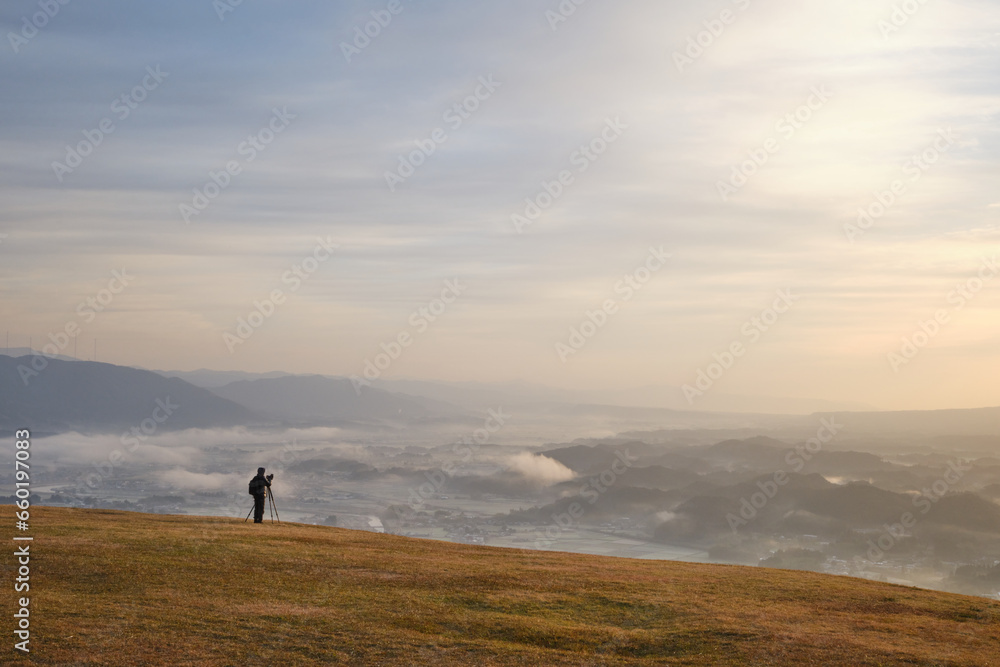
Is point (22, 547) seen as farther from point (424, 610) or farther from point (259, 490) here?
point (424, 610)

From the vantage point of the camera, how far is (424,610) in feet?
80.7

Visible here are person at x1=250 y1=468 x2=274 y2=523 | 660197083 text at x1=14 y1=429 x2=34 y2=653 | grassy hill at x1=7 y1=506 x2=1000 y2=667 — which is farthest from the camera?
person at x1=250 y1=468 x2=274 y2=523

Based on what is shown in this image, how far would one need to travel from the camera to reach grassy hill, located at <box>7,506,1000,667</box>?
65.4 ft

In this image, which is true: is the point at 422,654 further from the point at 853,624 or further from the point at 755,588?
the point at 755,588

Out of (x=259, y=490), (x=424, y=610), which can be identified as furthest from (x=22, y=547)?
(x=424, y=610)

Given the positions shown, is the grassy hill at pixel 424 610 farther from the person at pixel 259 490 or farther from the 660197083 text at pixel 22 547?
the person at pixel 259 490

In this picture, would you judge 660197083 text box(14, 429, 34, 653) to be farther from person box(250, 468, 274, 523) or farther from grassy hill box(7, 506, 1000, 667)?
person box(250, 468, 274, 523)

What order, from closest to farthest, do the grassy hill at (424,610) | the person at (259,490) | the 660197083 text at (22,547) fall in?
1. the 660197083 text at (22,547)
2. the grassy hill at (424,610)
3. the person at (259,490)

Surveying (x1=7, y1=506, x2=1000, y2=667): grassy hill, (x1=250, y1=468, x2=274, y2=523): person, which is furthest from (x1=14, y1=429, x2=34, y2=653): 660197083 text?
(x1=250, y1=468, x2=274, y2=523): person

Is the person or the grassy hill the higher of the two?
the person

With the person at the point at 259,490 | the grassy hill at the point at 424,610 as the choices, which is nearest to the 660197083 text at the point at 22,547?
the grassy hill at the point at 424,610

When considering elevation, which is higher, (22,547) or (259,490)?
(259,490)

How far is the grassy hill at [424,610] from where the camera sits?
19.9 meters

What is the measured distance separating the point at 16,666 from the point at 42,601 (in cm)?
543
